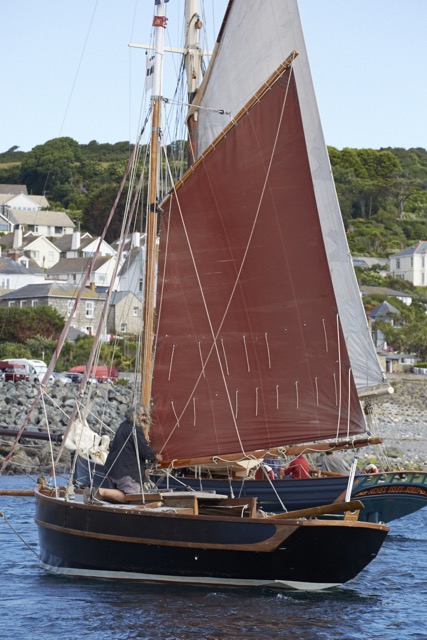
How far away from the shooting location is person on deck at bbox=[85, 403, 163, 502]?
72.2 ft

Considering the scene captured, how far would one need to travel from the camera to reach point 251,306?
24375mm

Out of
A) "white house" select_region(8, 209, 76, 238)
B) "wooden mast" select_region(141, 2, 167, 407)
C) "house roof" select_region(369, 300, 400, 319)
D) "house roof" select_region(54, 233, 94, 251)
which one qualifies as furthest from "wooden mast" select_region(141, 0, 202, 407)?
"white house" select_region(8, 209, 76, 238)

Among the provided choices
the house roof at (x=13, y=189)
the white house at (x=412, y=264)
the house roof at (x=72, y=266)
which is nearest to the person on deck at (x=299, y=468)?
the house roof at (x=72, y=266)

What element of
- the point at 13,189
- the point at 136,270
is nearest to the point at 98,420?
the point at 136,270

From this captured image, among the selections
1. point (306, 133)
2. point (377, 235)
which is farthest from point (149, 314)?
point (377, 235)

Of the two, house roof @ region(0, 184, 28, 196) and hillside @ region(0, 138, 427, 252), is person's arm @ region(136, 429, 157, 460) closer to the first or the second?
hillside @ region(0, 138, 427, 252)

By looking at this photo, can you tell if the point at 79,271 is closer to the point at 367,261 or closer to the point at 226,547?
the point at 367,261

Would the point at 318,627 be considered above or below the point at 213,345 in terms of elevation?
below

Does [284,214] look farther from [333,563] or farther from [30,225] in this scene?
[30,225]

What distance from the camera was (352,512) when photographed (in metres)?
21.2

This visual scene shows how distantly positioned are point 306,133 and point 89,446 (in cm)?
1082

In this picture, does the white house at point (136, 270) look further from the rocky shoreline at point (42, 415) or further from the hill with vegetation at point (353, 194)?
the hill with vegetation at point (353, 194)

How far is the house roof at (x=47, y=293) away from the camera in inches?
3841

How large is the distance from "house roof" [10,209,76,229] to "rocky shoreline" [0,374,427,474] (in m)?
78.0
